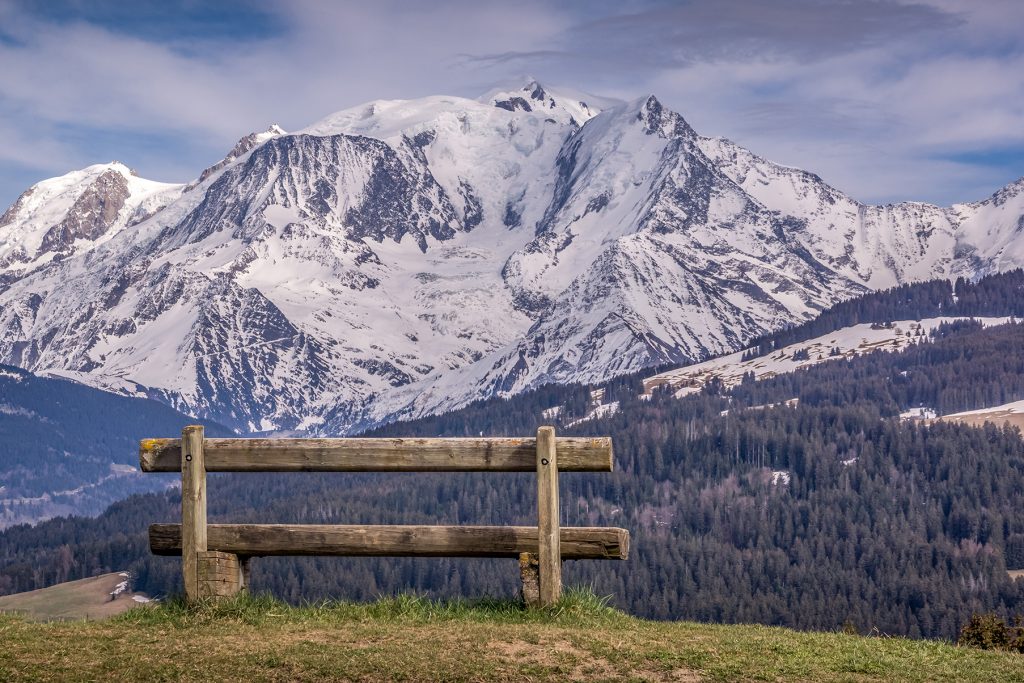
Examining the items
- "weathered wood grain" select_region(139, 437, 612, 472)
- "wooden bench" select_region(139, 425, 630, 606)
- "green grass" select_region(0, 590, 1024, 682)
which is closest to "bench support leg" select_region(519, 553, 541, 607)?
"wooden bench" select_region(139, 425, 630, 606)

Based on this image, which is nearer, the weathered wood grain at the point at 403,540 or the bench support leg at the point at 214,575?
the weathered wood grain at the point at 403,540

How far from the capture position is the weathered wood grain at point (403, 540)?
2538 cm

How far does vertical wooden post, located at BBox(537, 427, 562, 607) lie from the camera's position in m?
25.2

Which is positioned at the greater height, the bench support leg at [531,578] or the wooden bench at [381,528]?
the wooden bench at [381,528]

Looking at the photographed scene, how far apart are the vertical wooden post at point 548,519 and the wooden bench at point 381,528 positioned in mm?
17

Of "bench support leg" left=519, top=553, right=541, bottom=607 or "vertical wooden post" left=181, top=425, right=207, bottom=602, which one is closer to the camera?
"bench support leg" left=519, top=553, right=541, bottom=607

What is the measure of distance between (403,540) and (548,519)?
2674mm

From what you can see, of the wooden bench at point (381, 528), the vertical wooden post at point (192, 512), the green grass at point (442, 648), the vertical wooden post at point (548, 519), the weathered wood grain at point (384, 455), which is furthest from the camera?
the vertical wooden post at point (192, 512)

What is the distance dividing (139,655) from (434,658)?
4.65 meters

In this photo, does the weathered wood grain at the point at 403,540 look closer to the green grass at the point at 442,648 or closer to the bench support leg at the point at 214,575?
the bench support leg at the point at 214,575

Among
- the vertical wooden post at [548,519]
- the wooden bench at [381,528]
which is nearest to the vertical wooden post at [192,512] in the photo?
the wooden bench at [381,528]

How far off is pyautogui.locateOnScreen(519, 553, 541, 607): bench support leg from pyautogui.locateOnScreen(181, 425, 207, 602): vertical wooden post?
584cm

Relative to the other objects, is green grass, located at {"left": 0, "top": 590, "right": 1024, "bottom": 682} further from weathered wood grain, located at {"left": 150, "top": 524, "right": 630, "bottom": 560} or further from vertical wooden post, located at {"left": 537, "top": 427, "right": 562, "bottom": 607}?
weathered wood grain, located at {"left": 150, "top": 524, "right": 630, "bottom": 560}

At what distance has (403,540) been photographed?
2584 centimetres
